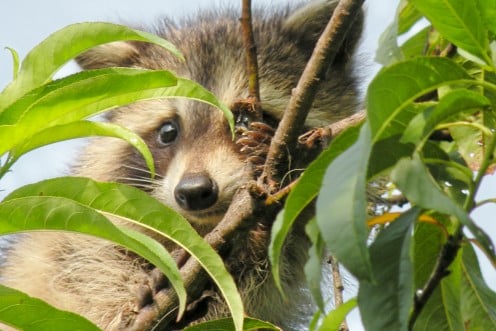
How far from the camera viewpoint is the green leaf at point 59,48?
2.89m

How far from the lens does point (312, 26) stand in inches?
253

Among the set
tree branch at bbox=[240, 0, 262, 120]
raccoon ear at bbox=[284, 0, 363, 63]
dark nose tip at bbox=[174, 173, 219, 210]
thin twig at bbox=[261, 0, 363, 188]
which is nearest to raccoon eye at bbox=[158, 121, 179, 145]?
raccoon ear at bbox=[284, 0, 363, 63]

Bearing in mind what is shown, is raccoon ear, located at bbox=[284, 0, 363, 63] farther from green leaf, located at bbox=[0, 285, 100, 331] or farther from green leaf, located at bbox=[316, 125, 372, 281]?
green leaf, located at bbox=[316, 125, 372, 281]

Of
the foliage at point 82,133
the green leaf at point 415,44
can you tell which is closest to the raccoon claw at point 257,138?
the green leaf at point 415,44

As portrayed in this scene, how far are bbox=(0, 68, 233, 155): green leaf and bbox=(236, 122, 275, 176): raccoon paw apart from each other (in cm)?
163

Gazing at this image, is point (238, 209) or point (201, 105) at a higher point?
point (201, 105)

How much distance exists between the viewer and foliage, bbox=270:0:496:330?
178 centimetres

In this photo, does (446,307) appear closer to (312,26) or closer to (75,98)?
(75,98)

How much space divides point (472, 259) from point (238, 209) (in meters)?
1.11

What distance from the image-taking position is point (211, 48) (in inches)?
254

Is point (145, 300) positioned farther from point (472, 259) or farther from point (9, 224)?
point (472, 259)

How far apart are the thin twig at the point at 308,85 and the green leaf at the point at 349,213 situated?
137cm

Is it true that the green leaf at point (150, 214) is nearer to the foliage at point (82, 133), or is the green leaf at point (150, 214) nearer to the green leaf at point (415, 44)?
the foliage at point (82, 133)

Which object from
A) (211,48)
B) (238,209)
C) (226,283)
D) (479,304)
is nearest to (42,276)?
(211,48)
